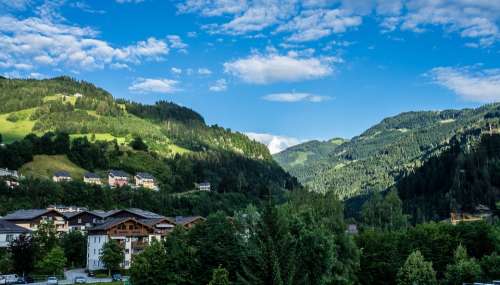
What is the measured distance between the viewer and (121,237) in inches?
4493

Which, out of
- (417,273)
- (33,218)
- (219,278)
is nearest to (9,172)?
(33,218)

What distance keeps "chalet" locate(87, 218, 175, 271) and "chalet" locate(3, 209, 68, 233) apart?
1916 centimetres

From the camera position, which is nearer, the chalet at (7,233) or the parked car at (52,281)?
the parked car at (52,281)

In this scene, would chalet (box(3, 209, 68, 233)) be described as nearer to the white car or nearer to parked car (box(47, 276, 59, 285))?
parked car (box(47, 276, 59, 285))

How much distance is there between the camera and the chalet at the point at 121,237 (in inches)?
4377

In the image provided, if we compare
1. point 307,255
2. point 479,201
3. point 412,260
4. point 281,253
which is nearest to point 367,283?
point 412,260

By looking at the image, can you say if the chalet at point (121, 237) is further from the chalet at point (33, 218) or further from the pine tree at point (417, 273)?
the pine tree at point (417, 273)

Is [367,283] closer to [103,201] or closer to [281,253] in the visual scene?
[281,253]

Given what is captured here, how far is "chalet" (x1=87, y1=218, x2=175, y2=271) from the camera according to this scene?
4377 inches

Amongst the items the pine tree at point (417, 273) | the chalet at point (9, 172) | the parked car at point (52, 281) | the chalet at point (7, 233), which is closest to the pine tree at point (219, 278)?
the pine tree at point (417, 273)

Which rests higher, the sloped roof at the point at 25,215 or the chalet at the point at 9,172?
the chalet at the point at 9,172

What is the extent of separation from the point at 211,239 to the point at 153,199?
368 ft

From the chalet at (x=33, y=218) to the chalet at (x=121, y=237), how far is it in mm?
19160

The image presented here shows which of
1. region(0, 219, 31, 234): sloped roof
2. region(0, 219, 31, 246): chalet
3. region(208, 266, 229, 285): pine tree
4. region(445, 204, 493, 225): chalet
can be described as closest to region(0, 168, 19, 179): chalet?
region(0, 219, 31, 234): sloped roof
